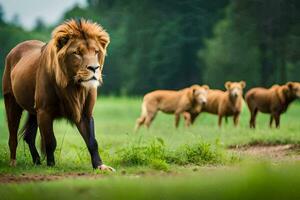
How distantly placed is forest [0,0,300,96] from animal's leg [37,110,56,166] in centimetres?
1724

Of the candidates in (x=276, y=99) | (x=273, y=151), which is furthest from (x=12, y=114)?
(x=276, y=99)

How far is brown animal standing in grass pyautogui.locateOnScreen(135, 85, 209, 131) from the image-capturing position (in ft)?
59.5

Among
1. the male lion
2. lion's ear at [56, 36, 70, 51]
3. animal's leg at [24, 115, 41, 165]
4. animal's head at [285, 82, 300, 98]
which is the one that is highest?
lion's ear at [56, 36, 70, 51]

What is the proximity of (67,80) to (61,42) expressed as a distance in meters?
0.34

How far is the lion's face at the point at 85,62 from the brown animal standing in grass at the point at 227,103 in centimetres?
1044

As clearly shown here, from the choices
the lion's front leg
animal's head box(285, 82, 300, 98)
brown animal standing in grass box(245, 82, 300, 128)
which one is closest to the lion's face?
the lion's front leg

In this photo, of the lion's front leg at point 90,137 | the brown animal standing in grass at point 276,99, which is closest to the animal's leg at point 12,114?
the lion's front leg at point 90,137

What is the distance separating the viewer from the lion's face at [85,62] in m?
6.37

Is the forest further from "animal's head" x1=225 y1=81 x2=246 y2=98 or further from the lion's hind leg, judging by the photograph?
the lion's hind leg

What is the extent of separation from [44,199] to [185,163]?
4464 mm

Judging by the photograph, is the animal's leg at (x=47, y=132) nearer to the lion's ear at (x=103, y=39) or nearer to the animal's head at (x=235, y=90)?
the lion's ear at (x=103, y=39)

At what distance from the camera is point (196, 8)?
106 feet

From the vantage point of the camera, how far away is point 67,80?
669 centimetres

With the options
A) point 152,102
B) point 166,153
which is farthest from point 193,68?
point 166,153
